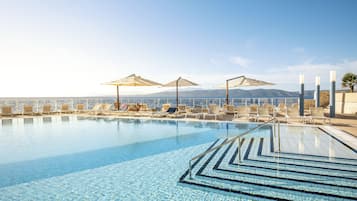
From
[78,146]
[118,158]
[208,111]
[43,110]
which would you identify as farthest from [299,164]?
[43,110]

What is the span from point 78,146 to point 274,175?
16.2 feet

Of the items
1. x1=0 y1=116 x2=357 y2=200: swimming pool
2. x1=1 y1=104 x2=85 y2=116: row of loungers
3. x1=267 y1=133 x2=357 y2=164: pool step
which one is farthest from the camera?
x1=1 y1=104 x2=85 y2=116: row of loungers

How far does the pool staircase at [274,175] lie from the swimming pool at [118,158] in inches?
5.1

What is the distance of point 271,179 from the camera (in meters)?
3.52

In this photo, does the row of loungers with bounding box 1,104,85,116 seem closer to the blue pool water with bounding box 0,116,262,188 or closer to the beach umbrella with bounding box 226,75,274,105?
the blue pool water with bounding box 0,116,262,188

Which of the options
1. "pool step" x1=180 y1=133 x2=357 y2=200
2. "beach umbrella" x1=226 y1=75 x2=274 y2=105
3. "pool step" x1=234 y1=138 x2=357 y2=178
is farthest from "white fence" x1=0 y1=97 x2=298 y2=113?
"pool step" x1=180 y1=133 x2=357 y2=200

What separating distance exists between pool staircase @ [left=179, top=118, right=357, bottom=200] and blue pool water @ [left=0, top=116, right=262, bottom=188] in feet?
5.66

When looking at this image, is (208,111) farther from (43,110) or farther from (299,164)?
(43,110)

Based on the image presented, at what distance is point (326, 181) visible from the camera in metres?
3.34

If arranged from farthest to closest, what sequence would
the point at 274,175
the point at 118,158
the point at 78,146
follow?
the point at 78,146, the point at 118,158, the point at 274,175

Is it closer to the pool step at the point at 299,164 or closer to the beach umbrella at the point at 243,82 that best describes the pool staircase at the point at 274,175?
the pool step at the point at 299,164

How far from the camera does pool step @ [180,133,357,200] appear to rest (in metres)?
3.01

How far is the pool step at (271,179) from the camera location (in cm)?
301

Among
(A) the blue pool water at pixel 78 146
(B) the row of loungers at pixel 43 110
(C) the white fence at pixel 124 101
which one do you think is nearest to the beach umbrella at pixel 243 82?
(C) the white fence at pixel 124 101
